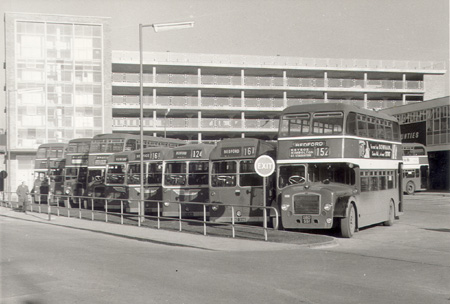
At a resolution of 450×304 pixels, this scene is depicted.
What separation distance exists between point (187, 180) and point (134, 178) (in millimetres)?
3522

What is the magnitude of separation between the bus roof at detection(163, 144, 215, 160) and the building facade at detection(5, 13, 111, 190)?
39.0m

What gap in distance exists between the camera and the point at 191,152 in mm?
22703

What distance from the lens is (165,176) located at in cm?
2314

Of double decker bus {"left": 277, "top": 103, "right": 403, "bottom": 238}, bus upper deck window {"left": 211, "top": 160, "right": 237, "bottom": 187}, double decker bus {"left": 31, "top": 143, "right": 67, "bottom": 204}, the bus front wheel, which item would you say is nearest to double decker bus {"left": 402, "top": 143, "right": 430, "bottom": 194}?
the bus front wheel

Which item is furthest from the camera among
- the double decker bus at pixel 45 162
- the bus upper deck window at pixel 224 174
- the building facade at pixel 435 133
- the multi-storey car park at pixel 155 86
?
the multi-storey car park at pixel 155 86

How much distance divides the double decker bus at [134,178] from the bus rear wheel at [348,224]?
30.9ft

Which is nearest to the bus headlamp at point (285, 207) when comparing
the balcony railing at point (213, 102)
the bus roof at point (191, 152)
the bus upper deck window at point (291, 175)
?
the bus upper deck window at point (291, 175)

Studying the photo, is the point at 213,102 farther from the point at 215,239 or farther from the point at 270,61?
the point at 215,239

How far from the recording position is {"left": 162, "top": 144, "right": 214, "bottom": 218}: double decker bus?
22453 millimetres

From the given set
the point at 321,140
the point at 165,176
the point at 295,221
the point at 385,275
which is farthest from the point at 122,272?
the point at 165,176

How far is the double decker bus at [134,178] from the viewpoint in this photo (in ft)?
78.6

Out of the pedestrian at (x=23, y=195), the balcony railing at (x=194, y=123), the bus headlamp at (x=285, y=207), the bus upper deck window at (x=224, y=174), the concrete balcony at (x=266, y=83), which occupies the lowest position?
the pedestrian at (x=23, y=195)

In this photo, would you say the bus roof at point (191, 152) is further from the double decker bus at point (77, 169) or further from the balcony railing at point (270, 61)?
the balcony railing at point (270, 61)

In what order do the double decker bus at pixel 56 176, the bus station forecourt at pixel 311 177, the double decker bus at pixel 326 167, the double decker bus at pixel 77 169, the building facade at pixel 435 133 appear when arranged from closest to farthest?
the double decker bus at pixel 326 167, the bus station forecourt at pixel 311 177, the double decker bus at pixel 77 169, the double decker bus at pixel 56 176, the building facade at pixel 435 133
